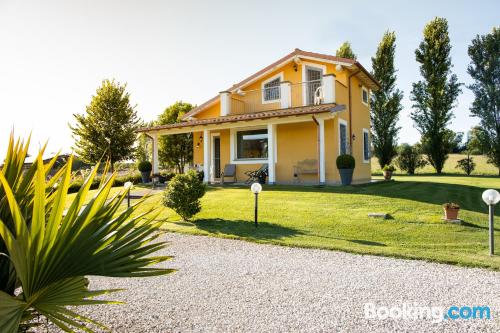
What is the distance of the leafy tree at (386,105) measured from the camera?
29172 millimetres

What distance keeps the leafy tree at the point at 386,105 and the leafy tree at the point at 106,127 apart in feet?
64.7

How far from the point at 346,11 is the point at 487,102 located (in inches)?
1007

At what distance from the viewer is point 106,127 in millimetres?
25891

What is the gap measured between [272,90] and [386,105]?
50.9 ft

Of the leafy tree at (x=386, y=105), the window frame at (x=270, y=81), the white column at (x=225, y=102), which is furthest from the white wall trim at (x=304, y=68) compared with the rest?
the leafy tree at (x=386, y=105)

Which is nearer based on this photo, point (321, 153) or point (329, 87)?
point (321, 153)

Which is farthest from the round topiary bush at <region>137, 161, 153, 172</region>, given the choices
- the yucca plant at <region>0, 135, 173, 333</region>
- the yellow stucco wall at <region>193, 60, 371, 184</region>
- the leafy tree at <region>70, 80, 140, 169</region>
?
the yucca plant at <region>0, 135, 173, 333</region>

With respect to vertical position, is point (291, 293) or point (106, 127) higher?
point (106, 127)

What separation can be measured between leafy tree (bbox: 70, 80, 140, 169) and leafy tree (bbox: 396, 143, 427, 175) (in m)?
22.5

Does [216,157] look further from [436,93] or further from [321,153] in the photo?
[436,93]

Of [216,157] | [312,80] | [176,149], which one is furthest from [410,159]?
[176,149]

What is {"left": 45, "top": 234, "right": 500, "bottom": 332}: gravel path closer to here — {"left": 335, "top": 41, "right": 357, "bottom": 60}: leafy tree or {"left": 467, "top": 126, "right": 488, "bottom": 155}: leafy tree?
{"left": 335, "top": 41, "right": 357, "bottom": 60}: leafy tree

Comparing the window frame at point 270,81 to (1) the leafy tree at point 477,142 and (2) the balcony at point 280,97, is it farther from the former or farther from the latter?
(1) the leafy tree at point 477,142

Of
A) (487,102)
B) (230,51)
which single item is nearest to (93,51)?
(230,51)
